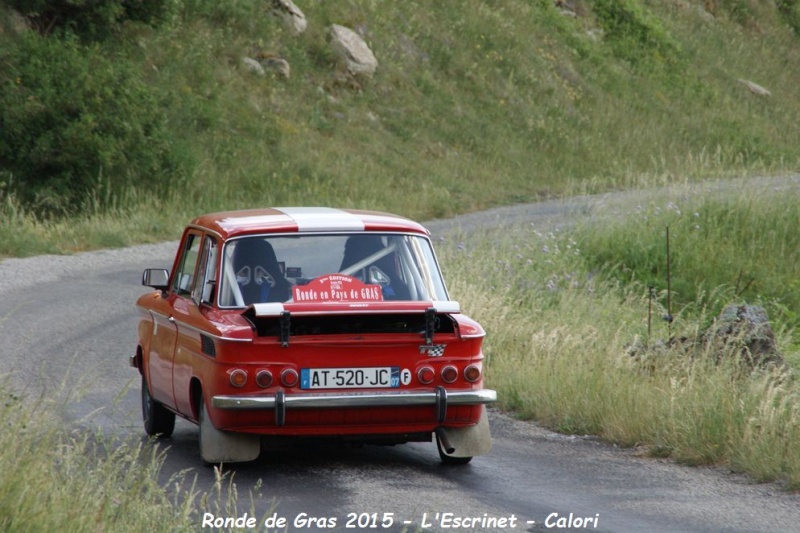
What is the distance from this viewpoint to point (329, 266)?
26.6ft

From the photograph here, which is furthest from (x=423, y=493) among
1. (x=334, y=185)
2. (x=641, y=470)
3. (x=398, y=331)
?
(x=334, y=185)

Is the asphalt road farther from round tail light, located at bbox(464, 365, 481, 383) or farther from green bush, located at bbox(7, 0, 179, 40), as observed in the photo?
green bush, located at bbox(7, 0, 179, 40)

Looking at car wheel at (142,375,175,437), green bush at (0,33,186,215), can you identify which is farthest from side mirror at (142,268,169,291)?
green bush at (0,33,186,215)

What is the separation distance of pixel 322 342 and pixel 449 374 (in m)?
0.79

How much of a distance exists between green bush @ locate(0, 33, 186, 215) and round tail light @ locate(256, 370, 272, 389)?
647 inches

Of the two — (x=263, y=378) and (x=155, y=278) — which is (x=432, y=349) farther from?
(x=155, y=278)

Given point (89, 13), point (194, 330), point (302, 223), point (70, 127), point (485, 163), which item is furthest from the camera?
point (485, 163)

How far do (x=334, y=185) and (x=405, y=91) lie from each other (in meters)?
8.46

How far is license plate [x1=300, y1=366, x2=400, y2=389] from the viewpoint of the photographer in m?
7.29

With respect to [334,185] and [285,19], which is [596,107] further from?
[334,185]

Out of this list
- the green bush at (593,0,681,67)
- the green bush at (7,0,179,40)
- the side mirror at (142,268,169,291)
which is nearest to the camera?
Answer: the side mirror at (142,268,169,291)

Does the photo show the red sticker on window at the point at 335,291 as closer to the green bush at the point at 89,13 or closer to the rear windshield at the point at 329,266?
the rear windshield at the point at 329,266

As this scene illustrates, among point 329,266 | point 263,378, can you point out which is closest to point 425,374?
point 263,378

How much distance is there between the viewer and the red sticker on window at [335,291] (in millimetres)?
7660
